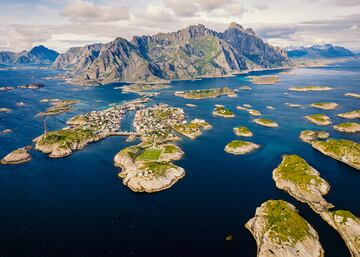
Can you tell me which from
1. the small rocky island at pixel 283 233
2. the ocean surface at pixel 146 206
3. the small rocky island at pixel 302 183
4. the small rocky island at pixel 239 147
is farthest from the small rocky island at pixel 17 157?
the small rocky island at pixel 302 183

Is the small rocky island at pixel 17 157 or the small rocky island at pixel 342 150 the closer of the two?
the small rocky island at pixel 342 150

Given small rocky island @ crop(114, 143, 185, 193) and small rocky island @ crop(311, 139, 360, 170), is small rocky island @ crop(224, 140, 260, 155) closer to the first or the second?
small rocky island @ crop(114, 143, 185, 193)

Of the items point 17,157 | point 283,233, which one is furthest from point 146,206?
point 17,157

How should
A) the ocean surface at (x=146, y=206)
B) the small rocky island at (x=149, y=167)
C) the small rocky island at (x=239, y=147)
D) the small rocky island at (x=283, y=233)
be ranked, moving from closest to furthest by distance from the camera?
1. the small rocky island at (x=283, y=233)
2. the ocean surface at (x=146, y=206)
3. the small rocky island at (x=149, y=167)
4. the small rocky island at (x=239, y=147)

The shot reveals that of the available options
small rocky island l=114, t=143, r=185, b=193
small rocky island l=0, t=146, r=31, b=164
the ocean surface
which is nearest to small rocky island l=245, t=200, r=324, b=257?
the ocean surface

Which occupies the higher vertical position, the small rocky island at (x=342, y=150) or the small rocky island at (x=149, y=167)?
the small rocky island at (x=342, y=150)

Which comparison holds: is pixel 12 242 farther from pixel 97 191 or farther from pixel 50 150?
pixel 50 150

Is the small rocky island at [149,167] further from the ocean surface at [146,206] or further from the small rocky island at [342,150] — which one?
the small rocky island at [342,150]
